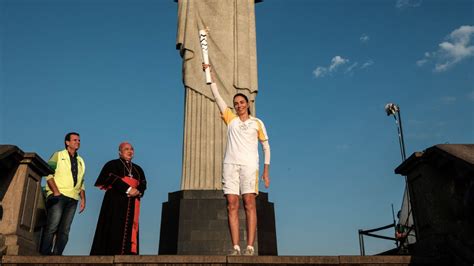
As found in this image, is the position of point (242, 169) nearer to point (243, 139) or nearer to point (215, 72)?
point (243, 139)

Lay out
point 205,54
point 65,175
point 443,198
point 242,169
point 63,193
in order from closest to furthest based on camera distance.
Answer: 1. point 242,169
2. point 205,54
3. point 443,198
4. point 63,193
5. point 65,175

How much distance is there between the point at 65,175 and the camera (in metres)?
6.65

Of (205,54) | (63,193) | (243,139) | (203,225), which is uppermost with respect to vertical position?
(205,54)

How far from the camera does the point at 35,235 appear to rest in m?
6.40

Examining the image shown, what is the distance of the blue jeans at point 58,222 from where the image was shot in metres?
6.27

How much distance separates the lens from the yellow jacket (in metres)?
6.59

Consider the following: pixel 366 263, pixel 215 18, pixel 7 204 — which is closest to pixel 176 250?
pixel 7 204

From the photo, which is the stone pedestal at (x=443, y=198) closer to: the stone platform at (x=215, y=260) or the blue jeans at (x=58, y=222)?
A: the stone platform at (x=215, y=260)

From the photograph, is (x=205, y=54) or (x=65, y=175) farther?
(x=65, y=175)

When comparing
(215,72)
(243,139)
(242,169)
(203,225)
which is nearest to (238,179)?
(242,169)

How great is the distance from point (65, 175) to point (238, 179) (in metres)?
2.82

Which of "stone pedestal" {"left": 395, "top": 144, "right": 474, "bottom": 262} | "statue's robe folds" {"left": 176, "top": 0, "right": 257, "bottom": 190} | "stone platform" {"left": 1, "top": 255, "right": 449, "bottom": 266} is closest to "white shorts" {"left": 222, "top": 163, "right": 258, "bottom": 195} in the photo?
"stone platform" {"left": 1, "top": 255, "right": 449, "bottom": 266}

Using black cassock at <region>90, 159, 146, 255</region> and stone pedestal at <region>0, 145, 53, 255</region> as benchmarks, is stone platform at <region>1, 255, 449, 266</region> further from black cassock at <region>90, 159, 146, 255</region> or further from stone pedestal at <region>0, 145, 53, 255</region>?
black cassock at <region>90, 159, 146, 255</region>

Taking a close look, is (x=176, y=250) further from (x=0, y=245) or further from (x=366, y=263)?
(x=366, y=263)
